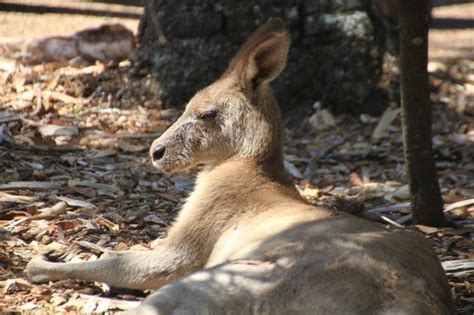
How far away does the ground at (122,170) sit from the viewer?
5789 mm

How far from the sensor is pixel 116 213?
660 centimetres

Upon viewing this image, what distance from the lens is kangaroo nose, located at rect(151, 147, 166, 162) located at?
6094mm

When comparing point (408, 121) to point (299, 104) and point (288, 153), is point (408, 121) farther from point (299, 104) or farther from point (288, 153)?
point (299, 104)

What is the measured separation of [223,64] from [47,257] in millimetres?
4267

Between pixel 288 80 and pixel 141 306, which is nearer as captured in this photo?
pixel 141 306

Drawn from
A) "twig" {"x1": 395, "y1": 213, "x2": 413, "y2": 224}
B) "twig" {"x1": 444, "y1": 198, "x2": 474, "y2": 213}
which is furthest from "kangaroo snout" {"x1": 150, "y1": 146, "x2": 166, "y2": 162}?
"twig" {"x1": 444, "y1": 198, "x2": 474, "y2": 213}

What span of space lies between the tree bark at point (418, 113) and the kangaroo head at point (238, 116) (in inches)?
30.7

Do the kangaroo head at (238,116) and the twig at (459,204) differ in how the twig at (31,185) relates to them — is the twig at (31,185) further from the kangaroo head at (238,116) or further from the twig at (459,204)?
the twig at (459,204)

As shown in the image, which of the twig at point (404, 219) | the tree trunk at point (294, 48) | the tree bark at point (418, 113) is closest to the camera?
the tree bark at point (418, 113)

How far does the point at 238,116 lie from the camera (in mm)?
5879

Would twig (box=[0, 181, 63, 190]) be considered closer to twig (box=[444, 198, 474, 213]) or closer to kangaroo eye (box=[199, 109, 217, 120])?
kangaroo eye (box=[199, 109, 217, 120])

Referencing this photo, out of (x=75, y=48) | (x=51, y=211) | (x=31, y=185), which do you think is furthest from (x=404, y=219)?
(x=75, y=48)

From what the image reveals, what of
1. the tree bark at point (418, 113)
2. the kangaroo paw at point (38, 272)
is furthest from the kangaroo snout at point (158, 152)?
the tree bark at point (418, 113)

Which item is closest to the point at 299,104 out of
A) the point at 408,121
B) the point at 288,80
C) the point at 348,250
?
the point at 288,80
